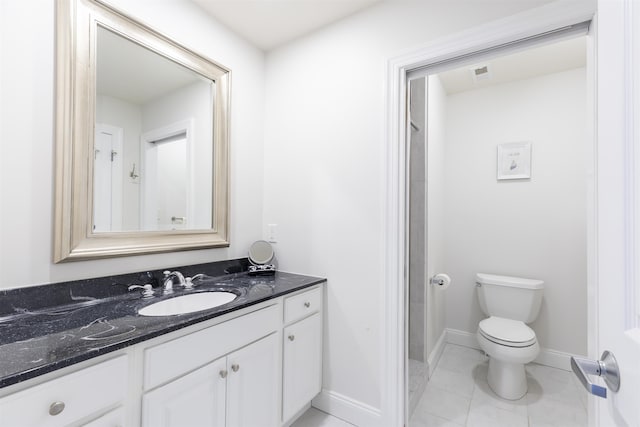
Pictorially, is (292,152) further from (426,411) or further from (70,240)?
(426,411)

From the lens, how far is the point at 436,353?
8.00 ft

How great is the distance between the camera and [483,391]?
6.52ft

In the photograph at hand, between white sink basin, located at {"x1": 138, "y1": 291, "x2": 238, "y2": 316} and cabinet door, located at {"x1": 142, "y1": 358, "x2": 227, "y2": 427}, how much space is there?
0.31m

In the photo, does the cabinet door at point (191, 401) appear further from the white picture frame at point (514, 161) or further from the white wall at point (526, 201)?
the white picture frame at point (514, 161)

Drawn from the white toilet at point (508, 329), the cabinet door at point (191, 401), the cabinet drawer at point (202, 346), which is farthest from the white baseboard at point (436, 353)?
the cabinet door at point (191, 401)

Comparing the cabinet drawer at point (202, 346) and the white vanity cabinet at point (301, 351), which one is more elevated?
the cabinet drawer at point (202, 346)

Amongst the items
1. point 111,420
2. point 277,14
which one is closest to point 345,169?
point 277,14

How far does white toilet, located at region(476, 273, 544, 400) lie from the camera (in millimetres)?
1877

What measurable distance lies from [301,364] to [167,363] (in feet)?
2.66

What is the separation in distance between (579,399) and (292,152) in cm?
255

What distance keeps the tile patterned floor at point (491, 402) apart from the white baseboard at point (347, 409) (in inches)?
11.0

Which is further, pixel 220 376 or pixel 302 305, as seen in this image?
pixel 302 305

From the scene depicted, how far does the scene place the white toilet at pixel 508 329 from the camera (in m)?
1.88

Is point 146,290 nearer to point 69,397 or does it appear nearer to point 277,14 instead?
point 69,397
